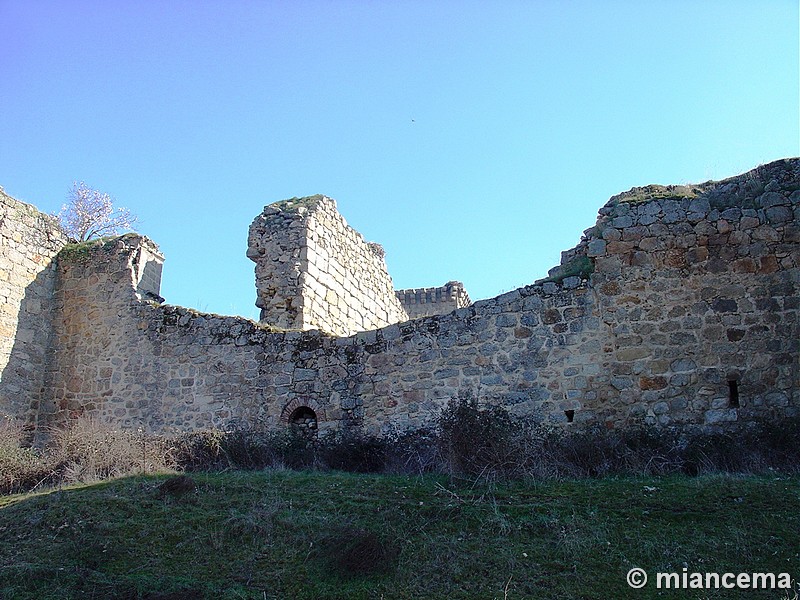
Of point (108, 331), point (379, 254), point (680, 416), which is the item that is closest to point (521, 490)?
A: point (680, 416)

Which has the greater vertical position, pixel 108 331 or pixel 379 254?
pixel 379 254

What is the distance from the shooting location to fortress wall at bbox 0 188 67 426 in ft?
45.1

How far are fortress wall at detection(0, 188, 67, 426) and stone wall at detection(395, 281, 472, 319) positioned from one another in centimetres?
1030

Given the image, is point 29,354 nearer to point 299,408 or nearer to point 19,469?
point 19,469

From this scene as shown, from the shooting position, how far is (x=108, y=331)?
1428 centimetres

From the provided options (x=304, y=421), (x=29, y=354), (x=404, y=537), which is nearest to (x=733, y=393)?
(x=404, y=537)

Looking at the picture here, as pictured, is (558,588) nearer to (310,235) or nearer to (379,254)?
(310,235)

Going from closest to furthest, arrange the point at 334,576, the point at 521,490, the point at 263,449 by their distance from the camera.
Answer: the point at 334,576 < the point at 521,490 < the point at 263,449

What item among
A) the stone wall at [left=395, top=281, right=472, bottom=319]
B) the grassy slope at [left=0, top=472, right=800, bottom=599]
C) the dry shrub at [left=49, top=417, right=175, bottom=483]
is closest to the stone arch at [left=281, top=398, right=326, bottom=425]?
the dry shrub at [left=49, top=417, right=175, bottom=483]

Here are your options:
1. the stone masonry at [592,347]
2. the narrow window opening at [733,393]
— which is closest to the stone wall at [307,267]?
the stone masonry at [592,347]

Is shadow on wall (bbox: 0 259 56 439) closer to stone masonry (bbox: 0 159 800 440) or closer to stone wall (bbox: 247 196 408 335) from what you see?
stone masonry (bbox: 0 159 800 440)

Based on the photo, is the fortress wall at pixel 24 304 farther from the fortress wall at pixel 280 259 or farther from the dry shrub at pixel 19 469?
the fortress wall at pixel 280 259

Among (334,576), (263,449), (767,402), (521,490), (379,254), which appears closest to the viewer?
(334,576)

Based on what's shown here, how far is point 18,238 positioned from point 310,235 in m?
5.44
